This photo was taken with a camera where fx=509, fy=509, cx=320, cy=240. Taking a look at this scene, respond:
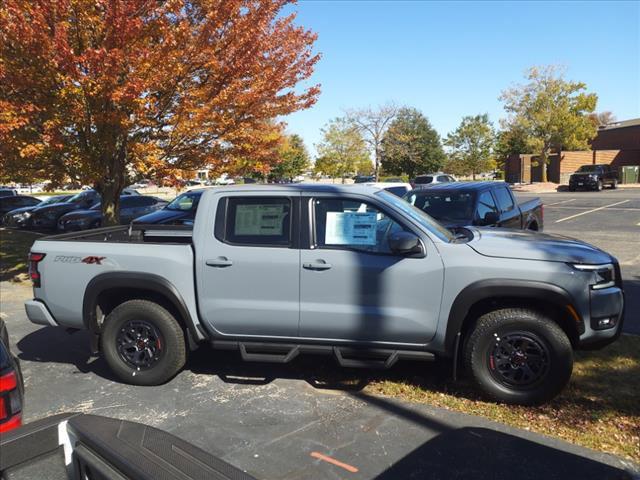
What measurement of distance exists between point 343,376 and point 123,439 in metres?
3.04

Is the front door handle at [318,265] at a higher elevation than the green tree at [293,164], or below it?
below

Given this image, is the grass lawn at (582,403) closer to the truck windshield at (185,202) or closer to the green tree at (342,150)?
the truck windshield at (185,202)

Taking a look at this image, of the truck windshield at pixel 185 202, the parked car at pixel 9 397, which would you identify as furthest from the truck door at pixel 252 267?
the truck windshield at pixel 185 202

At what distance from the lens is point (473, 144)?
5650cm

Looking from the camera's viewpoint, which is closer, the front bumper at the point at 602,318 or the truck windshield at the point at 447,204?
the front bumper at the point at 602,318

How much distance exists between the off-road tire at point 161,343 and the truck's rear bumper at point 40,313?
0.61m

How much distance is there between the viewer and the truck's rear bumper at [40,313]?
15.9 ft

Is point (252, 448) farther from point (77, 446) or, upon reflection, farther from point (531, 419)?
point (531, 419)

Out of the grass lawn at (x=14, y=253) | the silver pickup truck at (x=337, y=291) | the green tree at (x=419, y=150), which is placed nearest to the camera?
the silver pickup truck at (x=337, y=291)

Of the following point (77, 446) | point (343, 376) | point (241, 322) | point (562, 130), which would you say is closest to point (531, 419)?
point (343, 376)

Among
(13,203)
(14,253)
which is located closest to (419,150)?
(13,203)

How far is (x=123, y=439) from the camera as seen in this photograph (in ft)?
6.43

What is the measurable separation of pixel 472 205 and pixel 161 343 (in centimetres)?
510

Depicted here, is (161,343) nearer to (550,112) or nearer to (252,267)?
(252,267)
